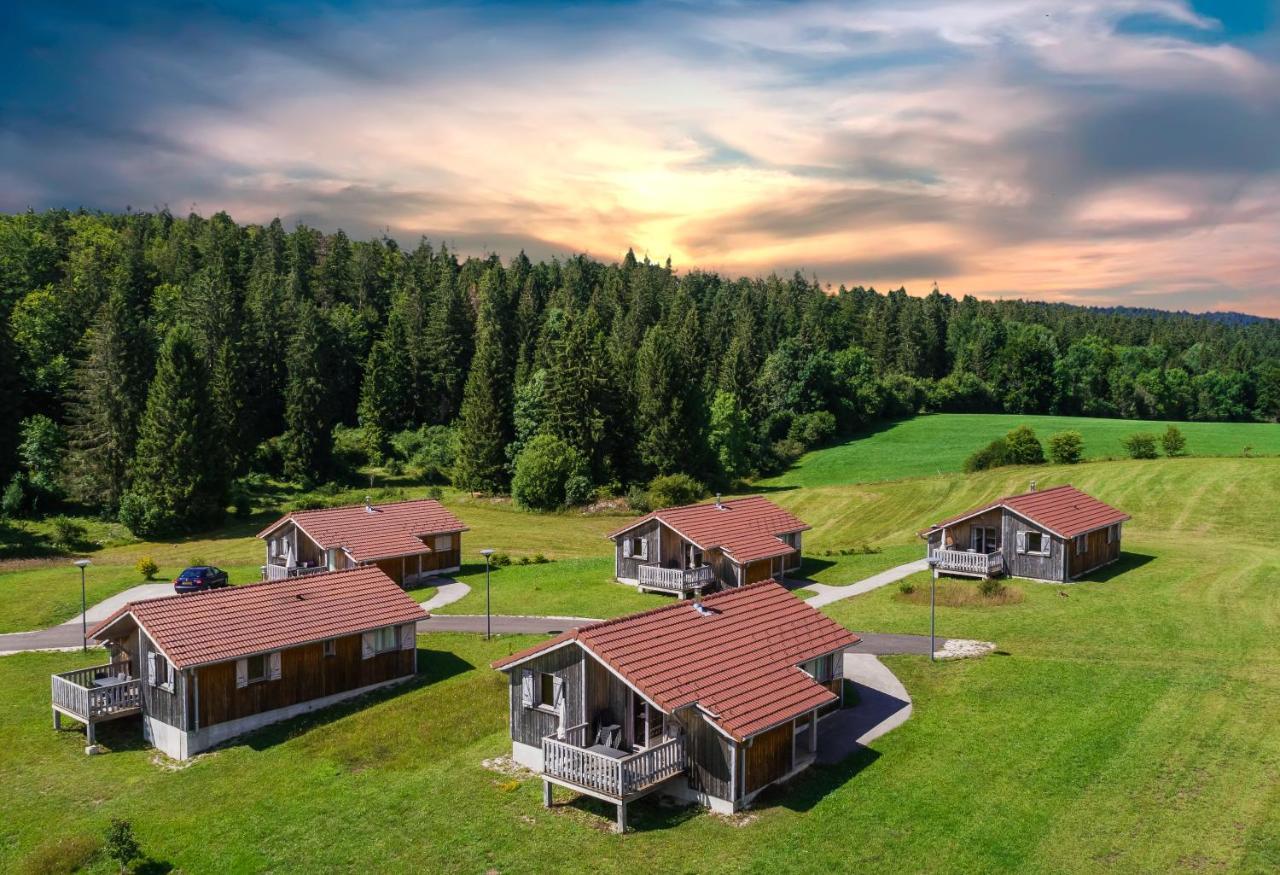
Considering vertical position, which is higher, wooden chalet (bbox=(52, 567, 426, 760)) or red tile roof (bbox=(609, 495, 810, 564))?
red tile roof (bbox=(609, 495, 810, 564))

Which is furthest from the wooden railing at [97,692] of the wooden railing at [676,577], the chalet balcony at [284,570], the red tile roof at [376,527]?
the wooden railing at [676,577]

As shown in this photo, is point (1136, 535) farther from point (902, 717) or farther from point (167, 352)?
point (167, 352)

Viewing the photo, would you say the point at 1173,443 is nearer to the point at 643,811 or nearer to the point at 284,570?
the point at 284,570

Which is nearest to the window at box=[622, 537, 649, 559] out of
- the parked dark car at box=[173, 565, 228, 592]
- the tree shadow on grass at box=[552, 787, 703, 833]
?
the parked dark car at box=[173, 565, 228, 592]

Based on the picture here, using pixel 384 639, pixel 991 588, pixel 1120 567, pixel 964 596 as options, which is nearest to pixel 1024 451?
pixel 1120 567

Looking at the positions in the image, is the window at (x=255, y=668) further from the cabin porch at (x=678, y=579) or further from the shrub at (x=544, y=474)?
the shrub at (x=544, y=474)

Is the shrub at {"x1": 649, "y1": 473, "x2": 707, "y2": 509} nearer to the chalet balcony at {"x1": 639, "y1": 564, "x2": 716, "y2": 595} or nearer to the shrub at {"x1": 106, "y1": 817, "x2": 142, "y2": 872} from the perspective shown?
the chalet balcony at {"x1": 639, "y1": 564, "x2": 716, "y2": 595}

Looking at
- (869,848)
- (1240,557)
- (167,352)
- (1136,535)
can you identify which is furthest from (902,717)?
(167,352)
